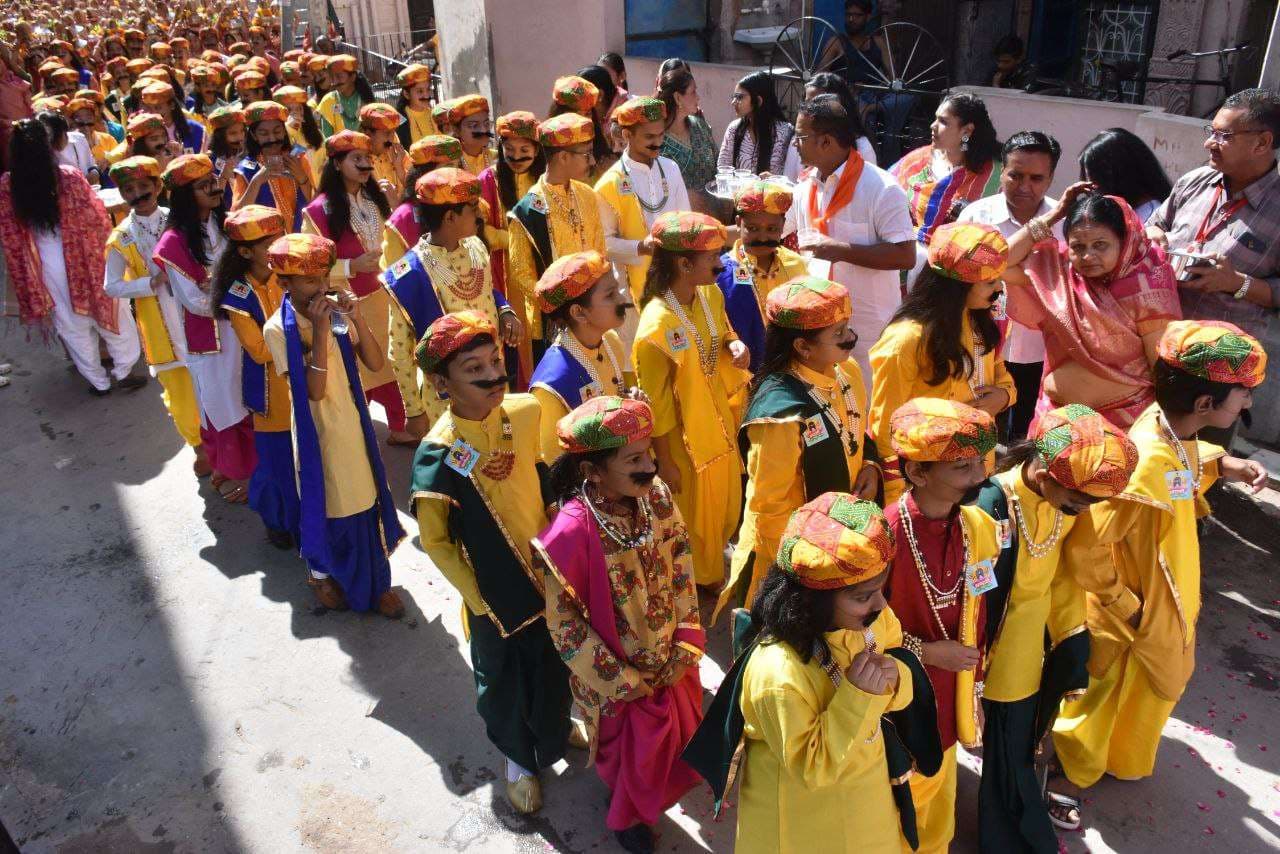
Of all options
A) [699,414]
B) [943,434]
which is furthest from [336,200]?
[943,434]

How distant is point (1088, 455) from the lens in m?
2.57

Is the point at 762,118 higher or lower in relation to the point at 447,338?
higher

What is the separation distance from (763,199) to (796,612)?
7.61 feet

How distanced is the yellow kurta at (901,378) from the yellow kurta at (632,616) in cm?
101

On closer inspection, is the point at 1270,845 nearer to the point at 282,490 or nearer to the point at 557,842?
the point at 557,842

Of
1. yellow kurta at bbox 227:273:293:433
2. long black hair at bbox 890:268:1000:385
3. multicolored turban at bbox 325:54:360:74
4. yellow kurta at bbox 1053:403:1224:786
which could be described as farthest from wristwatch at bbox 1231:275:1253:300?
multicolored turban at bbox 325:54:360:74

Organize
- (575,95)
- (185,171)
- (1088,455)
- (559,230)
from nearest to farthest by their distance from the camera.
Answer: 1. (1088,455)
2. (185,171)
3. (559,230)
4. (575,95)

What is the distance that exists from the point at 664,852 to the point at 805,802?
1.05 metres

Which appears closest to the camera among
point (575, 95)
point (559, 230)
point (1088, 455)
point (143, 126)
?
point (1088, 455)

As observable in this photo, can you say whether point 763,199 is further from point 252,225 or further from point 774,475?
point 252,225

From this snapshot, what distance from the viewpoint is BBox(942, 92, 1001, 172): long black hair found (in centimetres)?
541

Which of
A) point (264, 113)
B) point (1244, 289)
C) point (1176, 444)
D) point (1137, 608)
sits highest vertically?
point (264, 113)

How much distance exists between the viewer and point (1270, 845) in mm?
3221

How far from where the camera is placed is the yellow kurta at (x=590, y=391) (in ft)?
12.0
